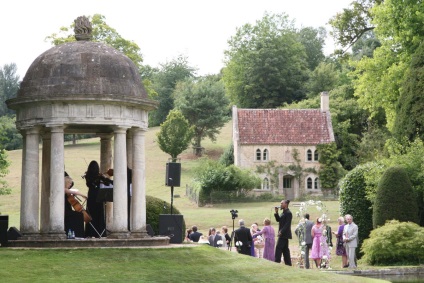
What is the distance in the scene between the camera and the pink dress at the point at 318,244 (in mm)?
31625

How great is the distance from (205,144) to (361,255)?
7276 centimetres

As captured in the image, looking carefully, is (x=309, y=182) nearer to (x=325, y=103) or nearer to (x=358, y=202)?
(x=325, y=103)

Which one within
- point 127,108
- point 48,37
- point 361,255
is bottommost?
point 361,255

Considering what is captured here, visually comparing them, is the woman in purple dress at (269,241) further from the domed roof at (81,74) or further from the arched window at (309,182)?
the arched window at (309,182)

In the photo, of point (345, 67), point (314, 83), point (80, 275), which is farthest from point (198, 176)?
point (80, 275)

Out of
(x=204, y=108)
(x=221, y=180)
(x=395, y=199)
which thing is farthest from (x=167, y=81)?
(x=395, y=199)

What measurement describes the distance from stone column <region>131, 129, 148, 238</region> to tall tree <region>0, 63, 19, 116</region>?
293 ft

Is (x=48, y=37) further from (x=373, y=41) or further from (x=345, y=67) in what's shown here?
(x=345, y=67)

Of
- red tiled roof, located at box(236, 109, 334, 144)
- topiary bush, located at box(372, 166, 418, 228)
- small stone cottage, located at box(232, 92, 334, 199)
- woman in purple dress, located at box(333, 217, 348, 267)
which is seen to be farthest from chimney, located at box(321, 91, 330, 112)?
woman in purple dress, located at box(333, 217, 348, 267)

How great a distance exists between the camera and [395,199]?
36094mm

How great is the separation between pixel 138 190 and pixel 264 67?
3200 inches

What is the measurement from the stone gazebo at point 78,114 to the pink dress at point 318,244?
332 inches

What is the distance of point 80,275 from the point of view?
20.3m

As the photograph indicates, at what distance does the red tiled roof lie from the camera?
82250 mm
